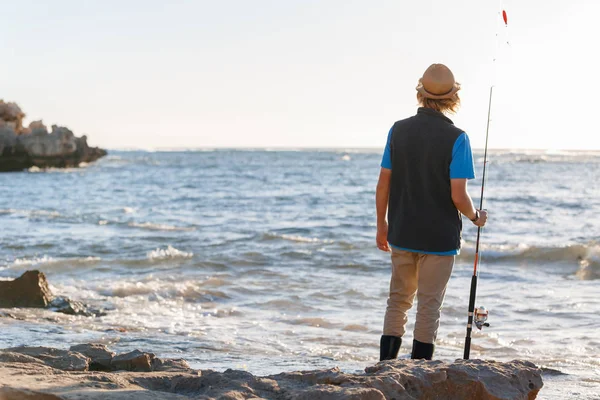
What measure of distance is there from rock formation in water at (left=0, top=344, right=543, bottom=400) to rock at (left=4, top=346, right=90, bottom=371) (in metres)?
0.07

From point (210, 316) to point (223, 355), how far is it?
1.87 metres

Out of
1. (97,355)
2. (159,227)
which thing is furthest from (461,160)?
(159,227)

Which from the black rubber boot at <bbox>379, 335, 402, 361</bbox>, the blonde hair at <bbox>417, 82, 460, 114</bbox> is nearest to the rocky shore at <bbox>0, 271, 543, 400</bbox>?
the black rubber boot at <bbox>379, 335, 402, 361</bbox>

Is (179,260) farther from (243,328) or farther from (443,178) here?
(443,178)

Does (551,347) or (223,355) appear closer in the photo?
(223,355)

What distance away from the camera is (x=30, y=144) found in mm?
50094

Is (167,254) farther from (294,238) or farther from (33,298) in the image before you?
(33,298)

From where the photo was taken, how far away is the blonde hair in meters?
3.86

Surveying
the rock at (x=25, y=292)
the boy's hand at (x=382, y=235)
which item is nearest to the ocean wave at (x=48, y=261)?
the rock at (x=25, y=292)

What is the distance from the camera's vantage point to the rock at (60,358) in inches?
143

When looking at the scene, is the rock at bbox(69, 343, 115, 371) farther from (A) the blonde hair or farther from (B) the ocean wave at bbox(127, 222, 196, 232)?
(B) the ocean wave at bbox(127, 222, 196, 232)

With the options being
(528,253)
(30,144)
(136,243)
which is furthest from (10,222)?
(30,144)

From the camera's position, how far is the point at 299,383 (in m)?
3.13

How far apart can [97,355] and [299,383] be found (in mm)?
1349
